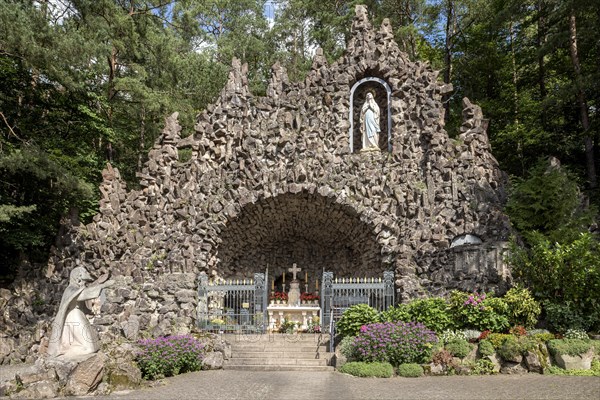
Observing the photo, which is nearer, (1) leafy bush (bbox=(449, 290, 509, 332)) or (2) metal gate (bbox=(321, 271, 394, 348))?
Answer: (1) leafy bush (bbox=(449, 290, 509, 332))

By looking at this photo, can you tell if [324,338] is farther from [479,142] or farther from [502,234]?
[479,142]

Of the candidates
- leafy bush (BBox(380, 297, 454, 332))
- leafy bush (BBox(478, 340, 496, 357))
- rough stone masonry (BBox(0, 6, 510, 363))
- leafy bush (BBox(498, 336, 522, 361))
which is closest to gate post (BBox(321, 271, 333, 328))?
rough stone masonry (BBox(0, 6, 510, 363))

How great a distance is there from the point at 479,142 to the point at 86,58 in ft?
47.8

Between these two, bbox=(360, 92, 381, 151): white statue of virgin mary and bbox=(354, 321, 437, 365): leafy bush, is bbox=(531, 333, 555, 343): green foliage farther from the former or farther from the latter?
bbox=(360, 92, 381, 151): white statue of virgin mary

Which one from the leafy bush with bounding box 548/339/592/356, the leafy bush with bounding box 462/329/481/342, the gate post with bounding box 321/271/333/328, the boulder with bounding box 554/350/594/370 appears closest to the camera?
the boulder with bounding box 554/350/594/370

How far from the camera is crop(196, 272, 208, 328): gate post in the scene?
1830 cm

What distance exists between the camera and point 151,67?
24.8 m

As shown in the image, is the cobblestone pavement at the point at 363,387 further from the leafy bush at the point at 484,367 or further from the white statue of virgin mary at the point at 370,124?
the white statue of virgin mary at the point at 370,124

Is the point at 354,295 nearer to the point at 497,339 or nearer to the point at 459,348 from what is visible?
the point at 459,348

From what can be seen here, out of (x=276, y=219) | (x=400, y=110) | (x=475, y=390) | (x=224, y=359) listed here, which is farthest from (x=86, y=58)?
(x=475, y=390)

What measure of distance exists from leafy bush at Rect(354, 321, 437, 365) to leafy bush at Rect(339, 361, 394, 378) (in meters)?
0.28

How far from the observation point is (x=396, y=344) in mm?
13141

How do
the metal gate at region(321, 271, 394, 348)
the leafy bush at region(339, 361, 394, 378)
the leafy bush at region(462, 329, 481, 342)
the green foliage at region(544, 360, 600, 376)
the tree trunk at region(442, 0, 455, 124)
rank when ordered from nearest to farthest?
the green foliage at region(544, 360, 600, 376) → the leafy bush at region(339, 361, 394, 378) → the leafy bush at region(462, 329, 481, 342) → the metal gate at region(321, 271, 394, 348) → the tree trunk at region(442, 0, 455, 124)

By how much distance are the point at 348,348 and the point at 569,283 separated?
6.43m
